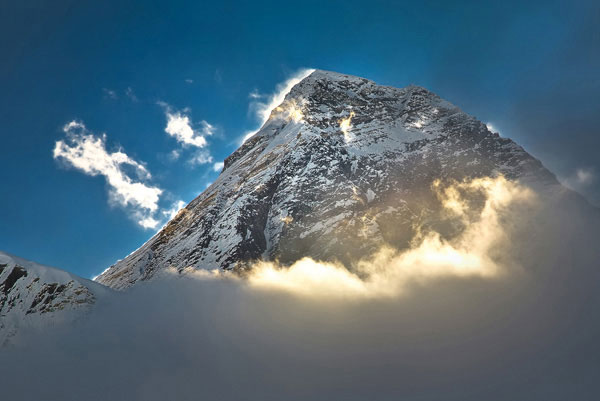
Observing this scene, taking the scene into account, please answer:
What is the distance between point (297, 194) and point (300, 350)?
48.0 meters

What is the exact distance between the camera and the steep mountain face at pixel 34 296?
56.8 metres

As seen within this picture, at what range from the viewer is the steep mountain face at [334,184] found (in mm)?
101562

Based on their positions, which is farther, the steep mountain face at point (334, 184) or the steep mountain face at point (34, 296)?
the steep mountain face at point (334, 184)

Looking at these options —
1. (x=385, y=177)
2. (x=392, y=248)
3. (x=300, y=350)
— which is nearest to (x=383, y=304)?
(x=392, y=248)

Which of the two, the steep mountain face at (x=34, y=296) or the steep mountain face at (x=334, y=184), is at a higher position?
the steep mountain face at (x=334, y=184)

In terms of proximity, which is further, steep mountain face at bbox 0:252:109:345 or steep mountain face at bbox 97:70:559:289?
steep mountain face at bbox 97:70:559:289

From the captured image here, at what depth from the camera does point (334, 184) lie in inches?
4500

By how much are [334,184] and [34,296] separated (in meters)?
84.5

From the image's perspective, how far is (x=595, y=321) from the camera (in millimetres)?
103250

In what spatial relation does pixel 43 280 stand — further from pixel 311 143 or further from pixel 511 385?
pixel 511 385

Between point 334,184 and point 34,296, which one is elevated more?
point 334,184

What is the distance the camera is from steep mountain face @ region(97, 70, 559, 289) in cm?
10156

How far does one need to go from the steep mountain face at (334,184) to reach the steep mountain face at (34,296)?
3672 centimetres

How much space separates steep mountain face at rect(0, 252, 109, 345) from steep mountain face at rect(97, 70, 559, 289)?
3672 cm
